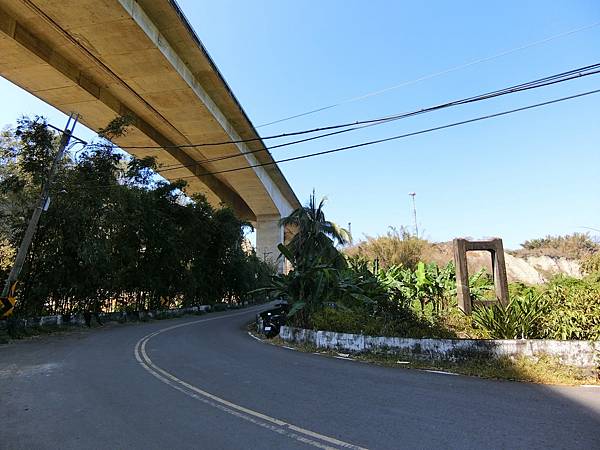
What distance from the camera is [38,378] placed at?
815 cm

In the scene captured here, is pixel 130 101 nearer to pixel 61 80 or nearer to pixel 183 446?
pixel 61 80

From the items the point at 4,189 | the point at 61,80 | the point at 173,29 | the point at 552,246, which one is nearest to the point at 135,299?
the point at 4,189

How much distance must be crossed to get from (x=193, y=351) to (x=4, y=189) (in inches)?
451

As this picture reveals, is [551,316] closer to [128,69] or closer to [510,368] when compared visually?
[510,368]

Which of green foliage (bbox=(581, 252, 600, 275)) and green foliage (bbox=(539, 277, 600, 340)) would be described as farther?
green foliage (bbox=(581, 252, 600, 275))

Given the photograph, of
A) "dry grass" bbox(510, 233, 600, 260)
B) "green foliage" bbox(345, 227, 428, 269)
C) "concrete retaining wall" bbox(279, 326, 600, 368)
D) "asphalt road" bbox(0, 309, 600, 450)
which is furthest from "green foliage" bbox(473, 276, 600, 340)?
"dry grass" bbox(510, 233, 600, 260)

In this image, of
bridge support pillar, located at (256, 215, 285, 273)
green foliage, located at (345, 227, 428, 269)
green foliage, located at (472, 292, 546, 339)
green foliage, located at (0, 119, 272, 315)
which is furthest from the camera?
bridge support pillar, located at (256, 215, 285, 273)

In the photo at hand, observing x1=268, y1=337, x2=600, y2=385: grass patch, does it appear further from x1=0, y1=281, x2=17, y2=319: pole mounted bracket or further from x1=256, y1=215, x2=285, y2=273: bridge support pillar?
x1=256, y1=215, x2=285, y2=273: bridge support pillar

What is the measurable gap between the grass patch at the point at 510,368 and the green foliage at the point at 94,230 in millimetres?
13547

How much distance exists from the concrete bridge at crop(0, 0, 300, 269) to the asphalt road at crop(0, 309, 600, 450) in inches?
497

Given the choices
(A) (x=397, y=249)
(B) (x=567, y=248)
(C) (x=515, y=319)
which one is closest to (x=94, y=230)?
(C) (x=515, y=319)

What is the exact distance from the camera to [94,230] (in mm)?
17953

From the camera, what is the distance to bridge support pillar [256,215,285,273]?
46.0 m

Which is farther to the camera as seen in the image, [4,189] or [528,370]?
[4,189]
